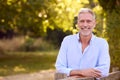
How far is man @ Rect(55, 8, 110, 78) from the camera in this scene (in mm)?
4164

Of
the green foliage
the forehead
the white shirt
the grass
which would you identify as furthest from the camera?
the green foliage

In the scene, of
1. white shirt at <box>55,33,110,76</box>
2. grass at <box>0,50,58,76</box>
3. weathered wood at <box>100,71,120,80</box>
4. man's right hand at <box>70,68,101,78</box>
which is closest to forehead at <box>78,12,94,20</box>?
white shirt at <box>55,33,110,76</box>

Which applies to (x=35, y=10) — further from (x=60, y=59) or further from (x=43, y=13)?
(x=60, y=59)

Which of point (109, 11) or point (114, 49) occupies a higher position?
point (109, 11)

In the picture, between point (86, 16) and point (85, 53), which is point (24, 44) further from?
point (86, 16)

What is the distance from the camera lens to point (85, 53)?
14.1 ft

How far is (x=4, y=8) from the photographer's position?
18.2 m

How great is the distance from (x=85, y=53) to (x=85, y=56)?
0.04 m

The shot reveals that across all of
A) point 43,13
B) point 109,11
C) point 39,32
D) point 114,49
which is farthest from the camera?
point 39,32

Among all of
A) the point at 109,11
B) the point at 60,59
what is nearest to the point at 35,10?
the point at 109,11

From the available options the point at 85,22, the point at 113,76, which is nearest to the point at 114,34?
the point at 113,76

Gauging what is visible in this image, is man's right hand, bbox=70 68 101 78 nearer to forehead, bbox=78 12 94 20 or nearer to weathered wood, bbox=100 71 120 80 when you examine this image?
weathered wood, bbox=100 71 120 80

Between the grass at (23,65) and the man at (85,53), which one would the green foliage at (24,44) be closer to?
the grass at (23,65)

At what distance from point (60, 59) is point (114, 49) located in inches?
223
